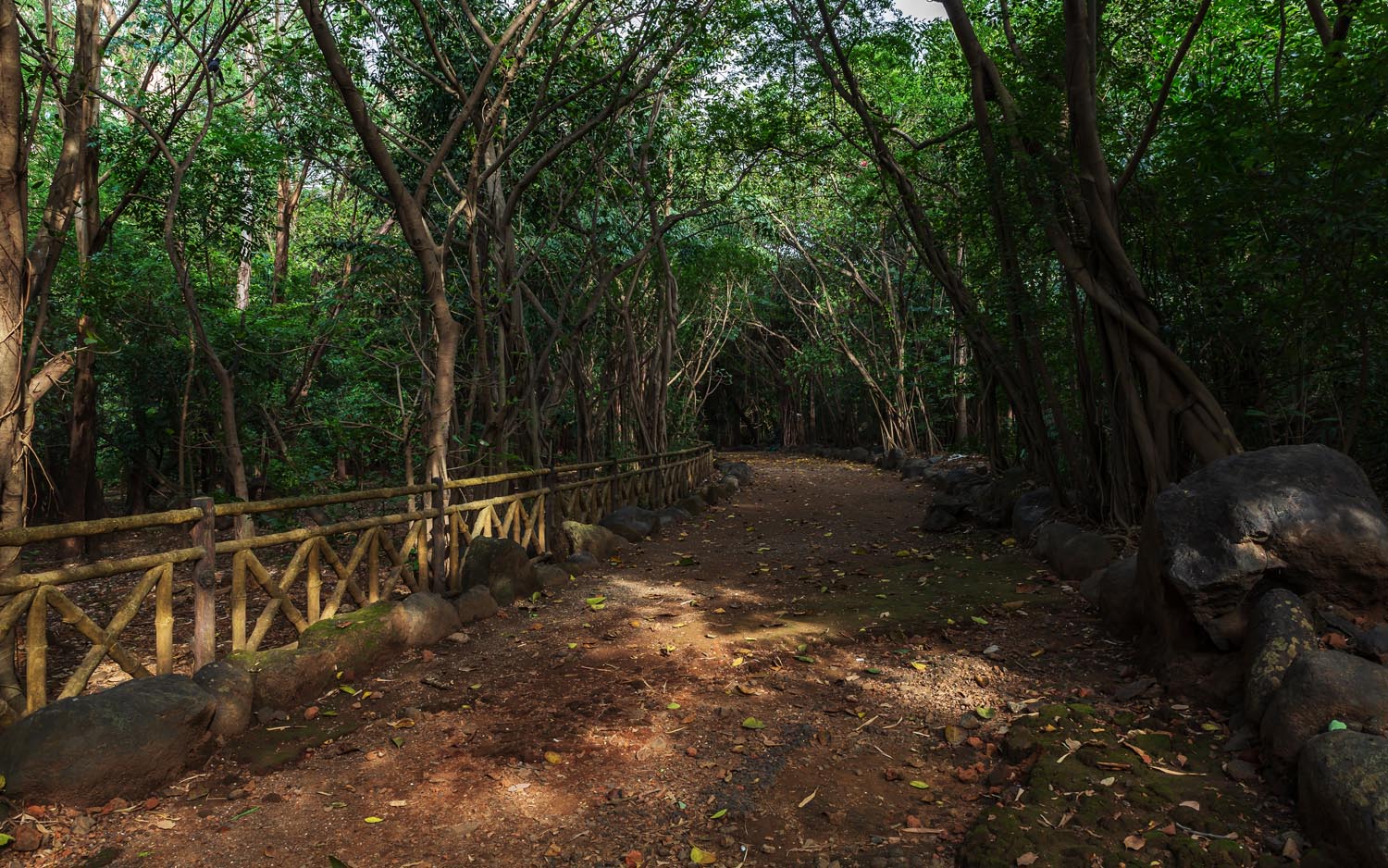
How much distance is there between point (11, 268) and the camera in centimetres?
450

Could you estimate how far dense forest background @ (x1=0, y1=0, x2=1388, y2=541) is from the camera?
5559 millimetres

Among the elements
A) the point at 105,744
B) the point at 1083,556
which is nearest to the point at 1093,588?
the point at 1083,556

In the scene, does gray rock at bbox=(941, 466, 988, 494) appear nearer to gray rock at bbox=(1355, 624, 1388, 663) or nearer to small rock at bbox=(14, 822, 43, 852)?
gray rock at bbox=(1355, 624, 1388, 663)

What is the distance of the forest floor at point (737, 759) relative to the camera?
3.07m

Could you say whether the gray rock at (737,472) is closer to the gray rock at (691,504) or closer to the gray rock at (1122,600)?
the gray rock at (691,504)

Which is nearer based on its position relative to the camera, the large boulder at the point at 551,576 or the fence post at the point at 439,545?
the fence post at the point at 439,545

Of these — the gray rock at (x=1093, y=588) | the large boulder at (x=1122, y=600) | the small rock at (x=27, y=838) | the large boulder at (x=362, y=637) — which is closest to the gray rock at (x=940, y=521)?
the gray rock at (x=1093, y=588)

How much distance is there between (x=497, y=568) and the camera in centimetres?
678

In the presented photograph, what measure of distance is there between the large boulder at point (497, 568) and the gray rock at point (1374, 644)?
18.4 feet

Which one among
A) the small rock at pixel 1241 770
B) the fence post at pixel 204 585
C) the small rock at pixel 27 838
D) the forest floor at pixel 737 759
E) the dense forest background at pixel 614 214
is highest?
the dense forest background at pixel 614 214

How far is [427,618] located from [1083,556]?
5.21 meters

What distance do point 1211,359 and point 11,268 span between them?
8.30m

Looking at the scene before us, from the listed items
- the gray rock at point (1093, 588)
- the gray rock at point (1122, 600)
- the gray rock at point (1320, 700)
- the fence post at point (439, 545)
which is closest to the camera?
the gray rock at point (1320, 700)

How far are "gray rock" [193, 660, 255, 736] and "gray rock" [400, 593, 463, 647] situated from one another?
1293 millimetres
